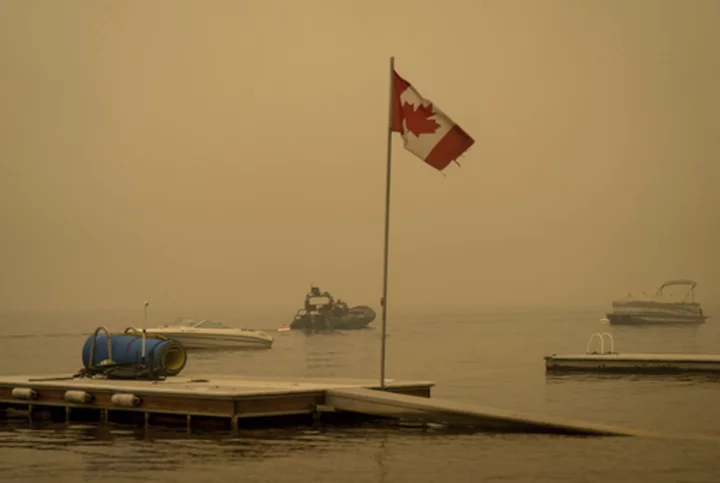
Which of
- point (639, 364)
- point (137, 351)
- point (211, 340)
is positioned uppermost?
point (211, 340)

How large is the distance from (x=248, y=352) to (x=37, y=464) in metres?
69.6

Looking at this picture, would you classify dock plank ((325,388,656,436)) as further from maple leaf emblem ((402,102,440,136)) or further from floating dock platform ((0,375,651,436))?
maple leaf emblem ((402,102,440,136))

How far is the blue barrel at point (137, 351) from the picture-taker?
3519 cm

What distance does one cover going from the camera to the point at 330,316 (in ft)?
487

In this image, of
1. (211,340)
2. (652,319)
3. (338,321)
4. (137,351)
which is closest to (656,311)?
(652,319)

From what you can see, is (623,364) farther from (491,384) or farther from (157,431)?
(157,431)

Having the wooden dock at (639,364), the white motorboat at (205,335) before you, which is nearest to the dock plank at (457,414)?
the wooden dock at (639,364)

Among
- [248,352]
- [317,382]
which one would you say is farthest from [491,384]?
[248,352]

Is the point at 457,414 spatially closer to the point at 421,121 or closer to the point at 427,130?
A: the point at 427,130

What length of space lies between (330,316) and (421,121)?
119664 millimetres

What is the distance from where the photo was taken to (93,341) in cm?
3628

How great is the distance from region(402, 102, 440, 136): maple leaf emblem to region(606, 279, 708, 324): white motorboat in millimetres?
139861

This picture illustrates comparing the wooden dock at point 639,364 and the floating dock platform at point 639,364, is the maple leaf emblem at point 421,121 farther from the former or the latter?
the wooden dock at point 639,364

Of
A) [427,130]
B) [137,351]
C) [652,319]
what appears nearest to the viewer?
[427,130]
